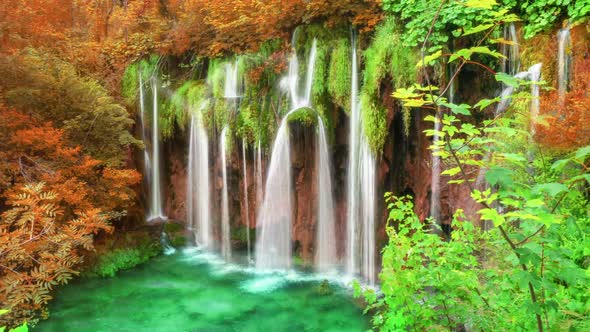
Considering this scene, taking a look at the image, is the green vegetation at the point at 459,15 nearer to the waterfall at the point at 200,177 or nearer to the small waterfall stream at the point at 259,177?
the small waterfall stream at the point at 259,177

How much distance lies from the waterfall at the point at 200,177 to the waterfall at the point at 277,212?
7.90 ft

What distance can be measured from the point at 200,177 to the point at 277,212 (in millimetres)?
3508

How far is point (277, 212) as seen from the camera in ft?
38.3

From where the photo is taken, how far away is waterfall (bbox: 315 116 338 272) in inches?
432

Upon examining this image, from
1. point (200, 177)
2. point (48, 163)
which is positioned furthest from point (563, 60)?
point (48, 163)

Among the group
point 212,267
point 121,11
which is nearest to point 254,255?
point 212,267

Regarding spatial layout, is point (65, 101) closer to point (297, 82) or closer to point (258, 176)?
point (258, 176)

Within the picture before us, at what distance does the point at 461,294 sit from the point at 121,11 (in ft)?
60.6

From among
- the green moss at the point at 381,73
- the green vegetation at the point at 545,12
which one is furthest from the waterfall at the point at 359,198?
the green vegetation at the point at 545,12

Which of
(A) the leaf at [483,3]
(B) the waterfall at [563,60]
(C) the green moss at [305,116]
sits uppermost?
(B) the waterfall at [563,60]

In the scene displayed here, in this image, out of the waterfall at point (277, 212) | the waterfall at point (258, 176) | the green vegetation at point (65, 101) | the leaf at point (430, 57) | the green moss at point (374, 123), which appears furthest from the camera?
the waterfall at point (258, 176)

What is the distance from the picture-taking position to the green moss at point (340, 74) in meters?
10.5

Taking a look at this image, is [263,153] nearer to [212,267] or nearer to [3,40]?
[212,267]

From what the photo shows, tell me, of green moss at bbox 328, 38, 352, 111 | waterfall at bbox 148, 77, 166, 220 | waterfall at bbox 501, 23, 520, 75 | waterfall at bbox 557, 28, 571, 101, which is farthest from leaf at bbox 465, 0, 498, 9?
waterfall at bbox 148, 77, 166, 220
